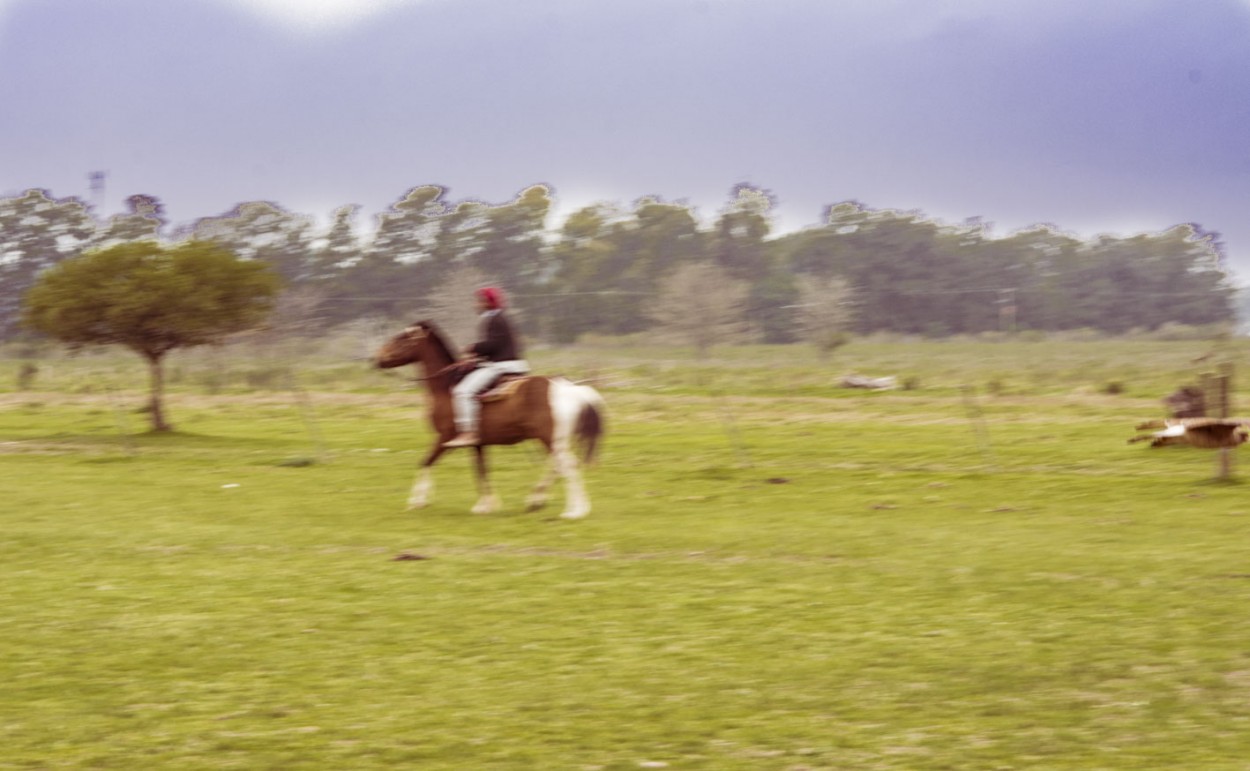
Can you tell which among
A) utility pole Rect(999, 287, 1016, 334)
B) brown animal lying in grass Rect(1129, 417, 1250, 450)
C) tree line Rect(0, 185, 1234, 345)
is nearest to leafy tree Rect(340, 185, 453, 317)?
tree line Rect(0, 185, 1234, 345)

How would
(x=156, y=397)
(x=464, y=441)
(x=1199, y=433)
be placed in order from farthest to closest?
(x=156, y=397) < (x=1199, y=433) < (x=464, y=441)

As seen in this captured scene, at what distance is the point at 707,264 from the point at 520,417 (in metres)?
43.6

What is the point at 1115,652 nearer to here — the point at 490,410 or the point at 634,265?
the point at 490,410

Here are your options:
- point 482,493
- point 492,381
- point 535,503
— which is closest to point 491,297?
point 492,381

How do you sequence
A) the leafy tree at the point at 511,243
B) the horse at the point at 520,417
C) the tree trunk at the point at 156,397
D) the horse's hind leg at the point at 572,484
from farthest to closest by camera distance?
the leafy tree at the point at 511,243 → the tree trunk at the point at 156,397 → the horse at the point at 520,417 → the horse's hind leg at the point at 572,484

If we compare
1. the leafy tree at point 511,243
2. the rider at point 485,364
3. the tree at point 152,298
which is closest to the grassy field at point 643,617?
the rider at point 485,364

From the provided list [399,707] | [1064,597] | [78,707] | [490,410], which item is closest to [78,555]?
[490,410]

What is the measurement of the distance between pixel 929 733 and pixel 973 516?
8.22 m

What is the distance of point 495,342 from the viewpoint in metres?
14.4

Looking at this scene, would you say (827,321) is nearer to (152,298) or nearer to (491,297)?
(152,298)

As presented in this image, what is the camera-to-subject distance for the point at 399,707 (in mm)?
6207

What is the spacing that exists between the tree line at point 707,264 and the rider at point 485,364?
3251cm

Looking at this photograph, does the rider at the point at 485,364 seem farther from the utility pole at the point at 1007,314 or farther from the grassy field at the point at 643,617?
the utility pole at the point at 1007,314

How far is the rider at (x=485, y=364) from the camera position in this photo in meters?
14.3
